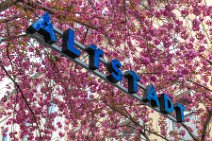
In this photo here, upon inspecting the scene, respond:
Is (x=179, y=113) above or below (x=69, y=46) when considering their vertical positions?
below

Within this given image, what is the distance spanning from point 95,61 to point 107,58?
2.99m

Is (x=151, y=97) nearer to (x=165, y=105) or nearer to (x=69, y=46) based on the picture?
(x=165, y=105)

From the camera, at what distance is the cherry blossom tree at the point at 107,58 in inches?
353

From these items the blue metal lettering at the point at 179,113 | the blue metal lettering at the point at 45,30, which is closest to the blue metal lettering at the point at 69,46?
the blue metal lettering at the point at 45,30

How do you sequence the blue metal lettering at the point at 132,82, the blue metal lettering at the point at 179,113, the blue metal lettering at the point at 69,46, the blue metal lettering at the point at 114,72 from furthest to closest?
the blue metal lettering at the point at 179,113, the blue metal lettering at the point at 132,82, the blue metal lettering at the point at 114,72, the blue metal lettering at the point at 69,46

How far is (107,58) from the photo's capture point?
10391 millimetres

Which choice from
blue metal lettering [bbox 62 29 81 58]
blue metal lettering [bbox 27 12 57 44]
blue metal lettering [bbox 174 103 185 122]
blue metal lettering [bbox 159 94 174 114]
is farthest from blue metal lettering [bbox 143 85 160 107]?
blue metal lettering [bbox 27 12 57 44]

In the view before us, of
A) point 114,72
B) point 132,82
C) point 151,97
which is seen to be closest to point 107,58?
point 151,97

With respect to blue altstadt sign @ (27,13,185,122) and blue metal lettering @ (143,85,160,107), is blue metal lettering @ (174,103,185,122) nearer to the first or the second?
blue altstadt sign @ (27,13,185,122)

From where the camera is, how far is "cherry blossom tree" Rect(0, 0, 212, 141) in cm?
897

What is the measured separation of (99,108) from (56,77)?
213 centimetres

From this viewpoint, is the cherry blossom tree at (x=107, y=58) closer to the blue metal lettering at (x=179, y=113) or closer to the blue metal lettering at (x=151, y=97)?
the blue metal lettering at (x=151, y=97)

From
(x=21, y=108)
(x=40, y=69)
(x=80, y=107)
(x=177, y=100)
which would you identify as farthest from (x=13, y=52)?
(x=177, y=100)

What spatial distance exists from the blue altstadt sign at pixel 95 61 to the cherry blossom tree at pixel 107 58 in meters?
0.87
